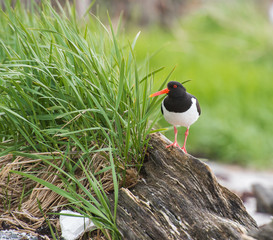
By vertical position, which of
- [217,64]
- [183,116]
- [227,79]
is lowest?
[183,116]

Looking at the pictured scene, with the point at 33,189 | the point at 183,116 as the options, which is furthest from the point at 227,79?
the point at 33,189

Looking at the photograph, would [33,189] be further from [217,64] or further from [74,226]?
[217,64]

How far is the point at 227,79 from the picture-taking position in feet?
20.5

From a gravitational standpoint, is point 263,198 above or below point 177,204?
above

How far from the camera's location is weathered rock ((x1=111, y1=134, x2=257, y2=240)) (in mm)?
1877

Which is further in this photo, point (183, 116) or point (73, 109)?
point (73, 109)

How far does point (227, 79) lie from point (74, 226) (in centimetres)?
479

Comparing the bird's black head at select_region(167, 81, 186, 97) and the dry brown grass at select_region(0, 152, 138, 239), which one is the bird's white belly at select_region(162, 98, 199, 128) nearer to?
the bird's black head at select_region(167, 81, 186, 97)

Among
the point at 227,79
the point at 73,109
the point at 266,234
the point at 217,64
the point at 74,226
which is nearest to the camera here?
the point at 266,234

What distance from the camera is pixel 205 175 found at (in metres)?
2.04

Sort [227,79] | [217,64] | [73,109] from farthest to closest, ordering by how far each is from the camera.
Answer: [217,64], [227,79], [73,109]

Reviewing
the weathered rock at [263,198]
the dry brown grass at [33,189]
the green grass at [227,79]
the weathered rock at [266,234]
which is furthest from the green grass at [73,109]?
the weathered rock at [263,198]

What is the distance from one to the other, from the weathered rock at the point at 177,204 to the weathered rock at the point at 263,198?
121 cm

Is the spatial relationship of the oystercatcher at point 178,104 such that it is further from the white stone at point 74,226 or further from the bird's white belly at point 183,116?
the white stone at point 74,226
